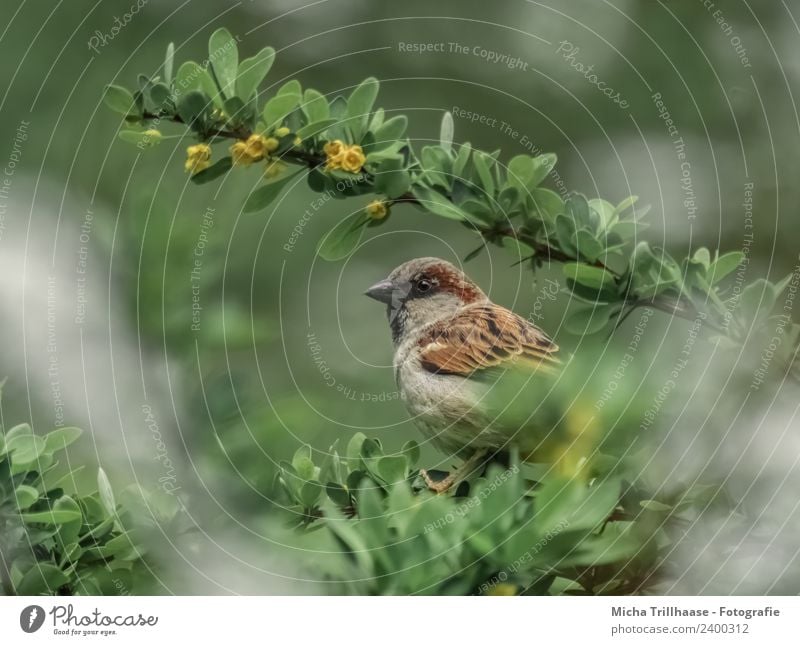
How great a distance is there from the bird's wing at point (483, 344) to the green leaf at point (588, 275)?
0.53ft

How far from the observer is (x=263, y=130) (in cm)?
115

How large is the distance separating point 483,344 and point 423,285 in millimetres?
125

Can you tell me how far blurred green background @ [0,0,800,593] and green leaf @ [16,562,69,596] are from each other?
0.45 feet

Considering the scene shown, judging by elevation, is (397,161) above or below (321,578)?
above

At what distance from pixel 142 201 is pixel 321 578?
1.66 ft

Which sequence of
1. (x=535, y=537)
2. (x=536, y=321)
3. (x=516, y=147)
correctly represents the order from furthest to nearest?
(x=516, y=147)
(x=536, y=321)
(x=535, y=537)

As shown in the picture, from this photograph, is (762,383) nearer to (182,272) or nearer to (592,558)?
(592,558)

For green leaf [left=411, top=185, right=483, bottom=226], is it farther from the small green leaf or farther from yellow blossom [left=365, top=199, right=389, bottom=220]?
the small green leaf

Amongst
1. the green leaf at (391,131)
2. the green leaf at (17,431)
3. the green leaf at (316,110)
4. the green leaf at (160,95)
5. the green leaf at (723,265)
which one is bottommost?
the green leaf at (17,431)

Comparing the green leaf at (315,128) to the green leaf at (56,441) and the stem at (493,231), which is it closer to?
the stem at (493,231)

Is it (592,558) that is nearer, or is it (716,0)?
(592,558)

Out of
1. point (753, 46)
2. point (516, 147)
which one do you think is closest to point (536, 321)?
point (516, 147)

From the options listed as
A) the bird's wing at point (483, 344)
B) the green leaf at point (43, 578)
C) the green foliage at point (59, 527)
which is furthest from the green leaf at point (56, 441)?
the bird's wing at point (483, 344)

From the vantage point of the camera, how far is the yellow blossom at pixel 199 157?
1209 millimetres
